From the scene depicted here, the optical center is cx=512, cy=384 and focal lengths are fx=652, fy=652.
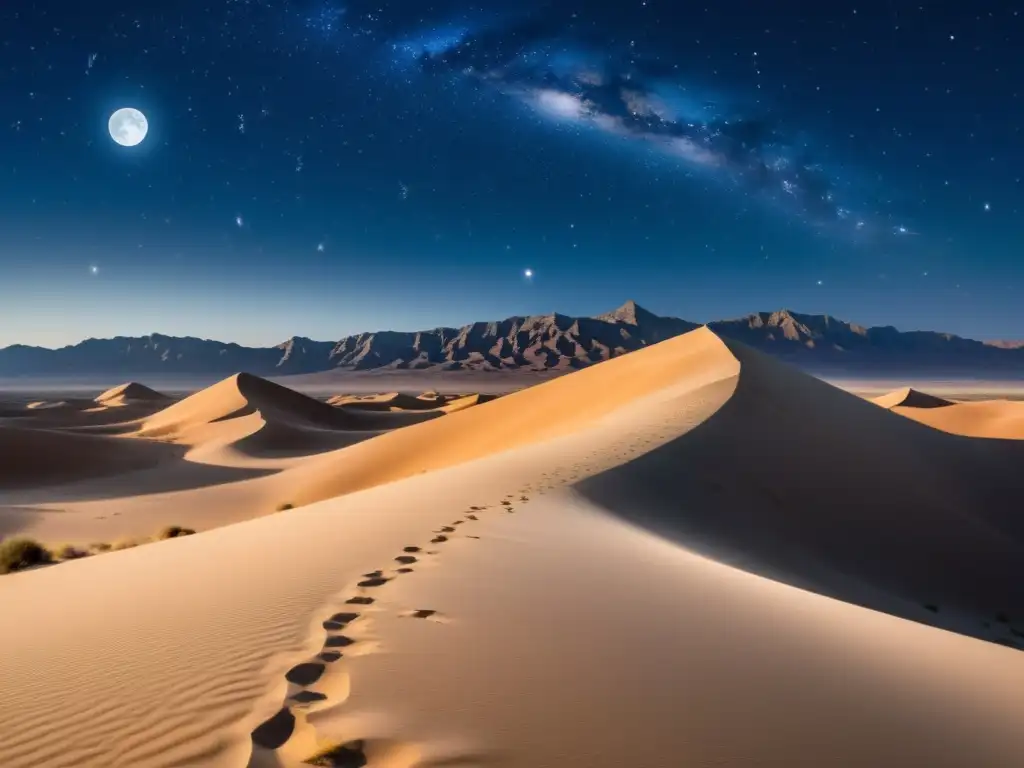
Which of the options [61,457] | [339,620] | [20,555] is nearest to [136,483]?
[61,457]

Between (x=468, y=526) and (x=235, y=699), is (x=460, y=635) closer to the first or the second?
(x=235, y=699)

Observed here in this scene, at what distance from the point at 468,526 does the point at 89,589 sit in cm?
373

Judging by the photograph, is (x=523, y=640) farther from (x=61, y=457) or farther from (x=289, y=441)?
(x=289, y=441)

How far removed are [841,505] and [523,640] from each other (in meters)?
11.2

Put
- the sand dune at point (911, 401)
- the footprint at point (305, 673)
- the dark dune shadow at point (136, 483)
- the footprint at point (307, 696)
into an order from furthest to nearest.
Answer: the sand dune at point (911, 401) < the dark dune shadow at point (136, 483) < the footprint at point (305, 673) < the footprint at point (307, 696)

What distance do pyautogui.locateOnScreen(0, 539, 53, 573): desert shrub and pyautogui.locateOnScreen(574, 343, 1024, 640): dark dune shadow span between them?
325 inches

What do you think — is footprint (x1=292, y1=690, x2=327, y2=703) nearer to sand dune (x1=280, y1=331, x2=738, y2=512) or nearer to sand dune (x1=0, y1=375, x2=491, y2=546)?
sand dune (x1=0, y1=375, x2=491, y2=546)

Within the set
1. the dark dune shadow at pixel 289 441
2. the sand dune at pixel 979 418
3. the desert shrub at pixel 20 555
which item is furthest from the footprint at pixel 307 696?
the sand dune at pixel 979 418

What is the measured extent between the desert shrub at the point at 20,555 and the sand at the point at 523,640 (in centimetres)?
206

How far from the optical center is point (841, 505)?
1296 centimetres

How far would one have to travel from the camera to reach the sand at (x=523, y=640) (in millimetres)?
2746

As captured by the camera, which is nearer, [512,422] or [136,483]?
[512,422]

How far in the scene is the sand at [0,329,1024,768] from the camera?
275cm

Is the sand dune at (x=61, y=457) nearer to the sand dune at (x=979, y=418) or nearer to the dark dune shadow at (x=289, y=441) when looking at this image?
the dark dune shadow at (x=289, y=441)
